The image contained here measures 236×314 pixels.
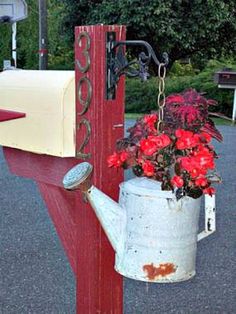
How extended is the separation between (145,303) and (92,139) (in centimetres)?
171

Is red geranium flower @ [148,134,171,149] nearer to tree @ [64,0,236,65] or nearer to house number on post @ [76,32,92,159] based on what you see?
house number on post @ [76,32,92,159]

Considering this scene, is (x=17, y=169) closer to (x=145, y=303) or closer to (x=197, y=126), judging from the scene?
(x=197, y=126)

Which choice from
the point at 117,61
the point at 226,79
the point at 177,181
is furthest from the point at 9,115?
the point at 226,79

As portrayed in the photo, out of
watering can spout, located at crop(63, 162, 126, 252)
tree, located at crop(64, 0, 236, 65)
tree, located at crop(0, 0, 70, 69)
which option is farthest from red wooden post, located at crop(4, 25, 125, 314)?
tree, located at crop(0, 0, 70, 69)

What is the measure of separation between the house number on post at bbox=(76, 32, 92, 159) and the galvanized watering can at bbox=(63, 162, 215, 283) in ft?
0.37

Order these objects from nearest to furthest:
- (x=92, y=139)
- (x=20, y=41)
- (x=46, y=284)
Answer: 1. (x=92, y=139)
2. (x=46, y=284)
3. (x=20, y=41)

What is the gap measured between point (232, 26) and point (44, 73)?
18.8 metres

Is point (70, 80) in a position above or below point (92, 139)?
above

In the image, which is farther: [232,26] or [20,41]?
[20,41]

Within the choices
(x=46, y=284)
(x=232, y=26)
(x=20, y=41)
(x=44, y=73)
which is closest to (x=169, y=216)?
(x=44, y=73)

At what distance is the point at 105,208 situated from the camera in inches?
70.8

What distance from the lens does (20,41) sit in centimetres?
2589

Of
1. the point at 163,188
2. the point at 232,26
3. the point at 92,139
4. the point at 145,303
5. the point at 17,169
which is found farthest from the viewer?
the point at 232,26

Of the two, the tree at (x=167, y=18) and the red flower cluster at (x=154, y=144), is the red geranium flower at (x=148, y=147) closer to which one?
the red flower cluster at (x=154, y=144)
